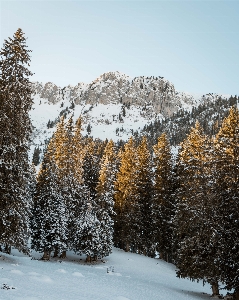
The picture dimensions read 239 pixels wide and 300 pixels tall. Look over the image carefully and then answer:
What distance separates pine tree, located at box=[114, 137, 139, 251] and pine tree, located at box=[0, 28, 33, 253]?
19.0m

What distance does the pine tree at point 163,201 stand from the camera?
3544 cm

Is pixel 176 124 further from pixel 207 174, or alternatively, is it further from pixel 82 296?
pixel 82 296

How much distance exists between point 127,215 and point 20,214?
19805 millimetres

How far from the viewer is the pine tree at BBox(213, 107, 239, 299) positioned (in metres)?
17.8

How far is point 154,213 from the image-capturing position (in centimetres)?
3578

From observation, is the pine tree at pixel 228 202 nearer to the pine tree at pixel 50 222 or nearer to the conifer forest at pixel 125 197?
the conifer forest at pixel 125 197

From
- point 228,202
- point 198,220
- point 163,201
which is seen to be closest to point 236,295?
point 198,220

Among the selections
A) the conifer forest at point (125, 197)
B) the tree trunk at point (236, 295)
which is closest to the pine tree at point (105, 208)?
the conifer forest at point (125, 197)

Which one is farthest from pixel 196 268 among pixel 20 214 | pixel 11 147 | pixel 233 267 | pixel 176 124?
pixel 176 124

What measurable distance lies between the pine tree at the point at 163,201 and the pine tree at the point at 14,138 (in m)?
19.4

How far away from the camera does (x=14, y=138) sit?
19.1 meters

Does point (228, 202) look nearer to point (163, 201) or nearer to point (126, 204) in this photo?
point (163, 201)

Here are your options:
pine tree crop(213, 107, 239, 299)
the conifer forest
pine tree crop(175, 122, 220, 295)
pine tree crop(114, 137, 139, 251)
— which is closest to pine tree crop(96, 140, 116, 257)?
the conifer forest

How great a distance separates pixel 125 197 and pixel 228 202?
67.9 feet
